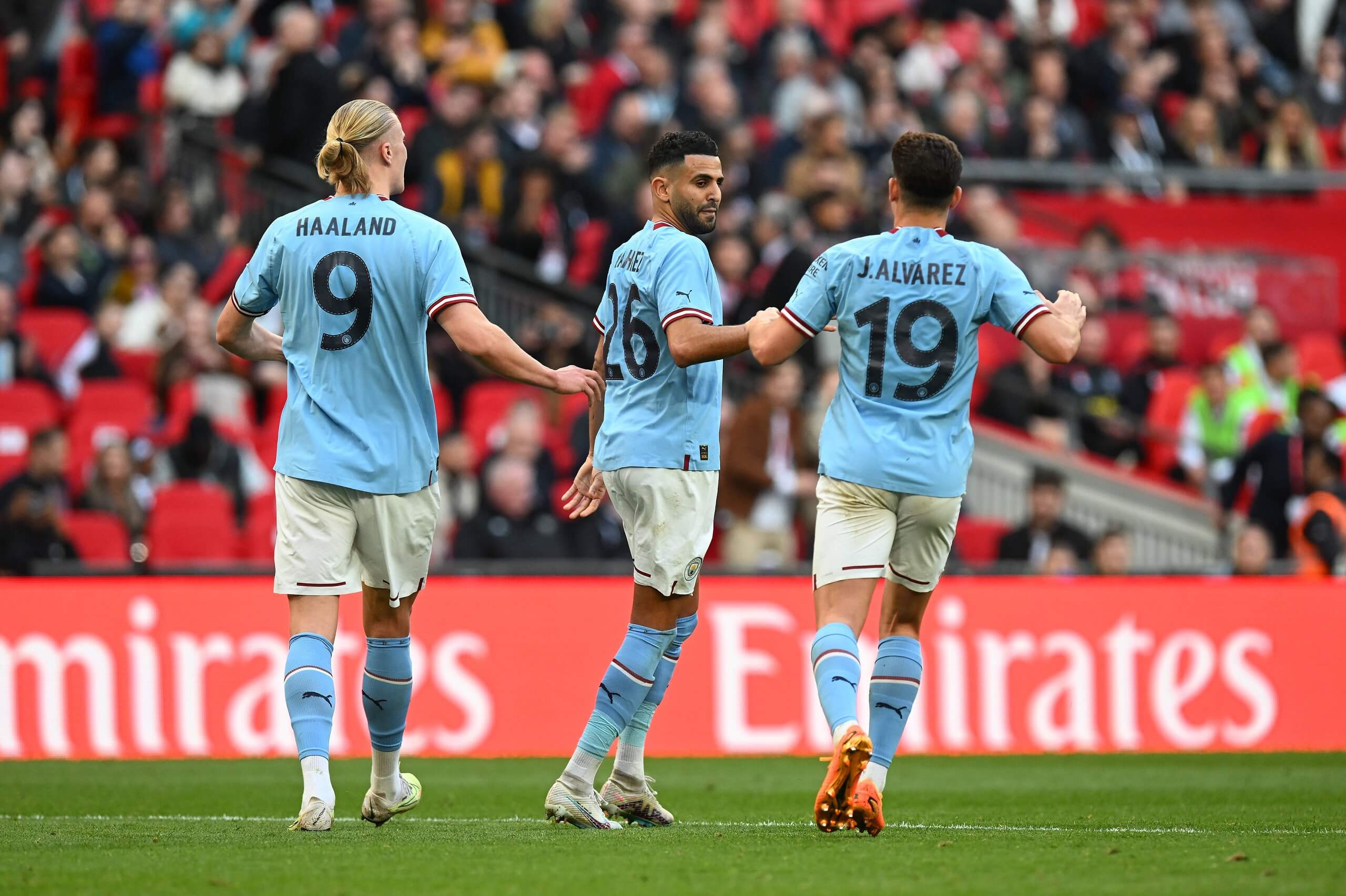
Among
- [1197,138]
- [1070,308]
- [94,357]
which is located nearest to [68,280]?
[94,357]

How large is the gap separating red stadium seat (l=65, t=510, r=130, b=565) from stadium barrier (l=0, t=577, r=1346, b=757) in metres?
1.30

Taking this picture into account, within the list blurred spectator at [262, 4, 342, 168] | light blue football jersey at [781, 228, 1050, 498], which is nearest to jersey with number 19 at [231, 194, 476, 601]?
light blue football jersey at [781, 228, 1050, 498]

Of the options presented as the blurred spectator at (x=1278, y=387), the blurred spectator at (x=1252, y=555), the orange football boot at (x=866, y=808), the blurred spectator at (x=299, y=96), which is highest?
the blurred spectator at (x=299, y=96)

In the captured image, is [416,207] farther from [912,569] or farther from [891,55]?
[912,569]

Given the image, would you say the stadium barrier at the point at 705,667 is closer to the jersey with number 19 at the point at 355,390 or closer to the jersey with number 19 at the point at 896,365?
the jersey with number 19 at the point at 355,390

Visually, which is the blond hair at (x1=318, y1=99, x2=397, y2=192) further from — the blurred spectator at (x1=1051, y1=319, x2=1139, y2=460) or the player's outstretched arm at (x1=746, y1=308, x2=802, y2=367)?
the blurred spectator at (x1=1051, y1=319, x2=1139, y2=460)

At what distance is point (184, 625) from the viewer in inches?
457

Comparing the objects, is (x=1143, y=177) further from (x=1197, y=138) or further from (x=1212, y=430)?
(x=1212, y=430)

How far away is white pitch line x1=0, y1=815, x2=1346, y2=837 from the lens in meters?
7.00

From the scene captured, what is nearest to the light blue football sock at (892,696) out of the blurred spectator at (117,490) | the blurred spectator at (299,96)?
the blurred spectator at (117,490)

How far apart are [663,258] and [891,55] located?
13.5 metres

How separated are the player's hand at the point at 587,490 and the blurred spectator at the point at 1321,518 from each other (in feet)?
23.5

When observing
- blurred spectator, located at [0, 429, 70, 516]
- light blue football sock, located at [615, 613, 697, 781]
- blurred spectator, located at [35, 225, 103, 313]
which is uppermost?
blurred spectator, located at [35, 225, 103, 313]

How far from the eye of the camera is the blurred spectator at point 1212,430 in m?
15.6
